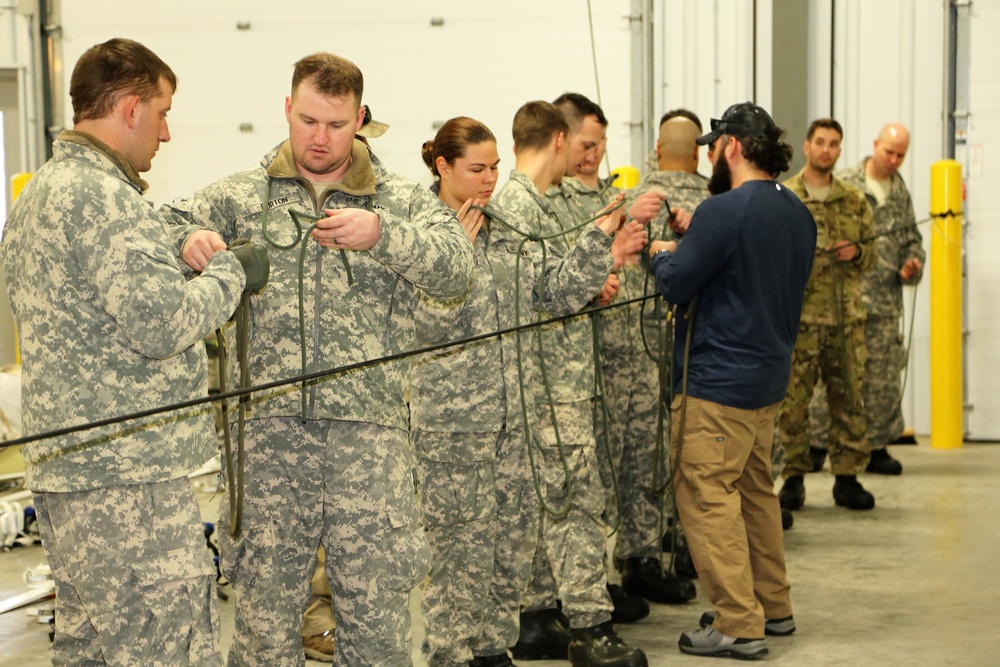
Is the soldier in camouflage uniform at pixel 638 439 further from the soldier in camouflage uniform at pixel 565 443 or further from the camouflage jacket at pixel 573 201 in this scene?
the soldier in camouflage uniform at pixel 565 443

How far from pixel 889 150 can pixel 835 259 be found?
1.37 meters

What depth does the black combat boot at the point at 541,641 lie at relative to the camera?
422 cm

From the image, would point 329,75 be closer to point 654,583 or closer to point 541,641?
point 541,641

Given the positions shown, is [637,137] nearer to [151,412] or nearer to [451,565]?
[451,565]

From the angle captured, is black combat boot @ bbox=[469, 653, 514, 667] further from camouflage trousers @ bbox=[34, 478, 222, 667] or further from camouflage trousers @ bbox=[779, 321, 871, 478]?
camouflage trousers @ bbox=[779, 321, 871, 478]

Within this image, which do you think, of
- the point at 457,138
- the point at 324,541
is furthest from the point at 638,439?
the point at 324,541

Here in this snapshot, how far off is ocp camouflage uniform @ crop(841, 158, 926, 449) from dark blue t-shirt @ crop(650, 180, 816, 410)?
3.25 m

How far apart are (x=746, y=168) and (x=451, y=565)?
1.64 metres

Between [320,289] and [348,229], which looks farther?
[320,289]

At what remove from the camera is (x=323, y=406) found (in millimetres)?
2912

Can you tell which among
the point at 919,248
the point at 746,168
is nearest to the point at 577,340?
the point at 746,168

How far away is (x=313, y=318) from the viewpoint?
2949mm

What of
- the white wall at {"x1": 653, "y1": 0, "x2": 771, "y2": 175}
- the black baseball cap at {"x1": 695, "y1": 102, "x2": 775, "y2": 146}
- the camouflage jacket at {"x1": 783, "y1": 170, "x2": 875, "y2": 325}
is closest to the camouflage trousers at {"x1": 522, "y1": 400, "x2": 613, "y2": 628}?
the black baseball cap at {"x1": 695, "y1": 102, "x2": 775, "y2": 146}

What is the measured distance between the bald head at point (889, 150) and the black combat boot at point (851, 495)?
1.95 m
